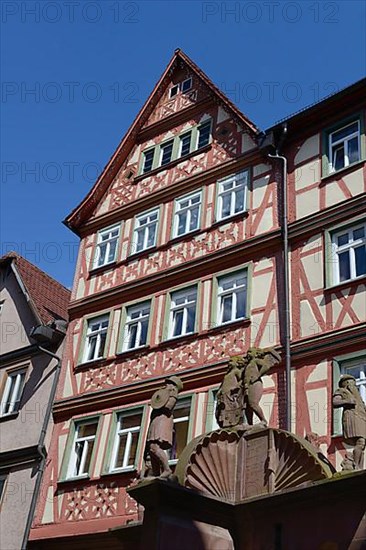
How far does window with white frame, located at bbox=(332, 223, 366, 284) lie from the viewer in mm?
14742

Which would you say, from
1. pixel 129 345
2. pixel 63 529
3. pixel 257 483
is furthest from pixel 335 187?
pixel 63 529

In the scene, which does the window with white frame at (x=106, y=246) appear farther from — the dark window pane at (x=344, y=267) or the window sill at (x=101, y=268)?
the dark window pane at (x=344, y=267)

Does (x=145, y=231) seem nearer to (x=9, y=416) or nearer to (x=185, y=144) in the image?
(x=185, y=144)

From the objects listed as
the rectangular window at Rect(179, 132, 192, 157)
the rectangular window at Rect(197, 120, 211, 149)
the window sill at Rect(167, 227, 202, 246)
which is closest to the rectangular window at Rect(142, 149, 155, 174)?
the rectangular window at Rect(179, 132, 192, 157)

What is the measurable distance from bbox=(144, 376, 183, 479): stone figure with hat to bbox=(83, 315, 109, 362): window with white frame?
28.0 ft

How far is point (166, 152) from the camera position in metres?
21.4

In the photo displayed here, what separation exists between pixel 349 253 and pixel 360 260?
39 cm

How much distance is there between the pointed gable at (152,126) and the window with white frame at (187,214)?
1.38 metres

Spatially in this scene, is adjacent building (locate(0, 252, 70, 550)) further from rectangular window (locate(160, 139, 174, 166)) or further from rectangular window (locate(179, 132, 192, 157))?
rectangular window (locate(179, 132, 192, 157))

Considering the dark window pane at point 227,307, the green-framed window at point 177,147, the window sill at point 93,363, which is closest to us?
the dark window pane at point 227,307

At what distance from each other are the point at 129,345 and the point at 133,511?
14.6ft

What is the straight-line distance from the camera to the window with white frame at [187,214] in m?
19.0

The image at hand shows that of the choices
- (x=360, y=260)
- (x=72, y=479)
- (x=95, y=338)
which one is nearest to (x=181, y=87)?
(x=95, y=338)

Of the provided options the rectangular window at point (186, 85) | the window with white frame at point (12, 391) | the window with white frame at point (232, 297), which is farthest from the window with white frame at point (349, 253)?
the window with white frame at point (12, 391)
